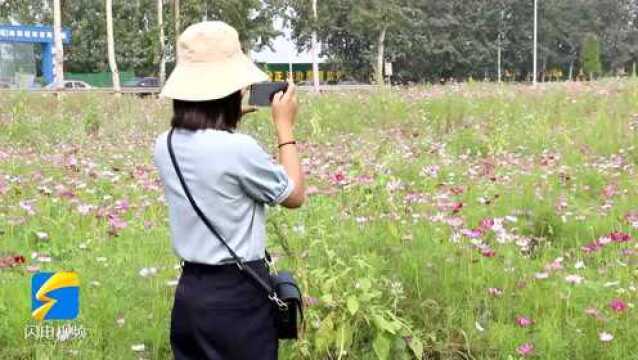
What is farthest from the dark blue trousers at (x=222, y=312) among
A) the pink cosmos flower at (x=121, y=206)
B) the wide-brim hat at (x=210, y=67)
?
the pink cosmos flower at (x=121, y=206)

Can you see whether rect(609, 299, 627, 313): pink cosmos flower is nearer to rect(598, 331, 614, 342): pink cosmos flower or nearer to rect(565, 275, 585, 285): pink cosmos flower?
rect(598, 331, 614, 342): pink cosmos flower

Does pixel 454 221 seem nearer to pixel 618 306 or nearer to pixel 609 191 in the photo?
pixel 618 306

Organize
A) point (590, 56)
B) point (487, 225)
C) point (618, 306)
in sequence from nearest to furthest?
point (618, 306) → point (487, 225) → point (590, 56)

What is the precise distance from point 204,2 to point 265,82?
2421 cm

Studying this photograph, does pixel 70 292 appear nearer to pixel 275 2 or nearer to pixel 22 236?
pixel 22 236

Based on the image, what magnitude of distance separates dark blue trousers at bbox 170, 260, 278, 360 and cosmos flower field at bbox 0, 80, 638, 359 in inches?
25.6

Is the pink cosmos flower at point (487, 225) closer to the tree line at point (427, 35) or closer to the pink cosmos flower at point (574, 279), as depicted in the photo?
the pink cosmos flower at point (574, 279)

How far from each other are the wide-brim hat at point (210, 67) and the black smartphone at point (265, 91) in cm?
12

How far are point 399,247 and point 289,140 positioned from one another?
1.89m

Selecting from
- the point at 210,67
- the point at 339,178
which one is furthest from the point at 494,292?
the point at 210,67

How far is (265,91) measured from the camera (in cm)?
218

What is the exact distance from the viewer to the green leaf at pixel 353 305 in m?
2.66

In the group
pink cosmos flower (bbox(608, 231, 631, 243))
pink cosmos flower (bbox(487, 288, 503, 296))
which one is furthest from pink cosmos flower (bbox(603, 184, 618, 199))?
pink cosmos flower (bbox(487, 288, 503, 296))

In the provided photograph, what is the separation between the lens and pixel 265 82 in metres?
2.12
